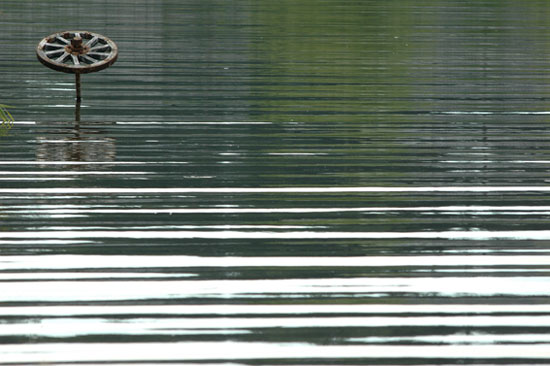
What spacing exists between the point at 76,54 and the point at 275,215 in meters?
3.71

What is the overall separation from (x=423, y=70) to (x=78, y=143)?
16.2 ft

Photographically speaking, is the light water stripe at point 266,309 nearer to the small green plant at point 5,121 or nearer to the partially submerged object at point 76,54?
the small green plant at point 5,121

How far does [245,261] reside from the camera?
14.6ft

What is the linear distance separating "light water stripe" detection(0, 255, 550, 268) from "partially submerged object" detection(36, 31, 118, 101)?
3.88 m

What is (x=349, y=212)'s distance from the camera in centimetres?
527

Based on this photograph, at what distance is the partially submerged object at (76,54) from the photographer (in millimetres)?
8133

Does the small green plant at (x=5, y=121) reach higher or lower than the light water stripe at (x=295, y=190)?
higher

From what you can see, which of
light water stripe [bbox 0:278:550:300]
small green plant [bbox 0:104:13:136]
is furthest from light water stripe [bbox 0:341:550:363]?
small green plant [bbox 0:104:13:136]

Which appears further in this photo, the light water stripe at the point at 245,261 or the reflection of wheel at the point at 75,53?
the reflection of wheel at the point at 75,53

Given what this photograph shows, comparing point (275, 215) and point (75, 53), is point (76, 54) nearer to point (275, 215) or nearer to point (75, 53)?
point (75, 53)

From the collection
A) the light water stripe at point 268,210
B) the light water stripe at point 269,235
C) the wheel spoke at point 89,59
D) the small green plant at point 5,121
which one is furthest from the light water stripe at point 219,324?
the wheel spoke at point 89,59

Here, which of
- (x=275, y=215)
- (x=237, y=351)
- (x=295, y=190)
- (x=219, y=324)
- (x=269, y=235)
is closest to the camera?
(x=237, y=351)

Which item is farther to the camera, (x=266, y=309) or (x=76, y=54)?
(x=76, y=54)

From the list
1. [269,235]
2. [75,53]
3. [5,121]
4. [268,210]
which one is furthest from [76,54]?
[269,235]
